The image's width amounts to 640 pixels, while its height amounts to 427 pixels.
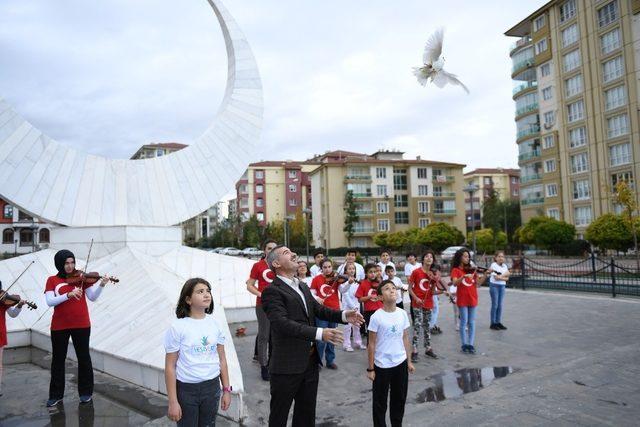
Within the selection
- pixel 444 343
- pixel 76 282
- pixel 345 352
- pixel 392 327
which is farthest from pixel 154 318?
pixel 444 343

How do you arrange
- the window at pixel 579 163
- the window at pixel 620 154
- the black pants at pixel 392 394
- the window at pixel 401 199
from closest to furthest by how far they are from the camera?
the black pants at pixel 392 394 → the window at pixel 620 154 → the window at pixel 579 163 → the window at pixel 401 199

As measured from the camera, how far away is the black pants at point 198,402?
2.85m

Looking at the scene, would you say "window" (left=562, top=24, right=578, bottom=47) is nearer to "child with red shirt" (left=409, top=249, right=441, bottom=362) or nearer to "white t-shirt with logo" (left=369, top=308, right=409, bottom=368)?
Answer: "child with red shirt" (left=409, top=249, right=441, bottom=362)

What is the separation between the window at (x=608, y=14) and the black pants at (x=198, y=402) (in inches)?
1436

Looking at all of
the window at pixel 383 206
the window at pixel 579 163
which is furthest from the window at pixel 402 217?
the window at pixel 579 163

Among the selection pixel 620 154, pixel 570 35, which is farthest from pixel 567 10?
pixel 620 154

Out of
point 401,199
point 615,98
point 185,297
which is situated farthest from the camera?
point 401,199

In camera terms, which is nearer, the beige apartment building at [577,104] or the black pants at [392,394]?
the black pants at [392,394]

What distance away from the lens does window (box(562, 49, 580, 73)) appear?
3294 cm

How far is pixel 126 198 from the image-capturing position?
33.8 feet

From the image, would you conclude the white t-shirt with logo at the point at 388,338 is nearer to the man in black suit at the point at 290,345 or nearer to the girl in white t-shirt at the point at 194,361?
the man in black suit at the point at 290,345

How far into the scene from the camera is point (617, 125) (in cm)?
3050

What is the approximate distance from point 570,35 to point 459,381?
36.3 meters

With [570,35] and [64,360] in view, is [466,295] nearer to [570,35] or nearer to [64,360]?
[64,360]
